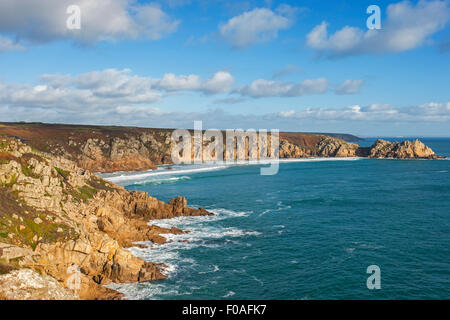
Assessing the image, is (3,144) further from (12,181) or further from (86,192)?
(86,192)

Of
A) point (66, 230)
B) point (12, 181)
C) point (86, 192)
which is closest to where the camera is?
point (66, 230)

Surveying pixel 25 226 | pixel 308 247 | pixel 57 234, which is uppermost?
pixel 25 226

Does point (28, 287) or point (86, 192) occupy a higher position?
point (86, 192)

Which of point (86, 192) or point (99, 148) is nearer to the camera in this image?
point (86, 192)

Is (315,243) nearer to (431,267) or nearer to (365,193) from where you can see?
(431,267)

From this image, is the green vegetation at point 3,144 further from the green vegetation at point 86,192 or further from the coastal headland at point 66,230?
the green vegetation at point 86,192

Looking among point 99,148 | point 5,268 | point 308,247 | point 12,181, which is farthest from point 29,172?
point 99,148

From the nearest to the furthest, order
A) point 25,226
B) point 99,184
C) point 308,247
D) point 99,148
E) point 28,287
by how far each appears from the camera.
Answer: point 28,287 < point 25,226 < point 308,247 < point 99,184 < point 99,148

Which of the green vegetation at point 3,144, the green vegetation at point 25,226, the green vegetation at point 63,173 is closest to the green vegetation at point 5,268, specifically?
the green vegetation at point 25,226

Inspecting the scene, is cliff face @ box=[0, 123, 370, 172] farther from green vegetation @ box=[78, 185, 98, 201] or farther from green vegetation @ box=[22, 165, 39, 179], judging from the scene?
green vegetation @ box=[22, 165, 39, 179]
